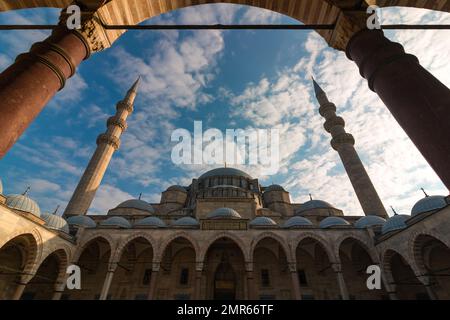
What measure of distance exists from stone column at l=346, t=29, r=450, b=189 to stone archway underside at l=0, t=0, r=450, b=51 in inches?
18.8

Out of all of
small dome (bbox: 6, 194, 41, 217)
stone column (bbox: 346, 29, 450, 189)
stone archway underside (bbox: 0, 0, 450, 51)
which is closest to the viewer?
stone column (bbox: 346, 29, 450, 189)

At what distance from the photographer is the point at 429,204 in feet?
A: 48.4

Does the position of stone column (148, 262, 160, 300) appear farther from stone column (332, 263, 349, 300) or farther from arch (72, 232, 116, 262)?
stone column (332, 263, 349, 300)

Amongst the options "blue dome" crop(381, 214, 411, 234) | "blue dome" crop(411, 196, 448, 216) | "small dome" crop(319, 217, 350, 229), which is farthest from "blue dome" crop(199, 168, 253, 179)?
"blue dome" crop(411, 196, 448, 216)

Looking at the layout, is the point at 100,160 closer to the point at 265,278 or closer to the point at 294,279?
the point at 265,278

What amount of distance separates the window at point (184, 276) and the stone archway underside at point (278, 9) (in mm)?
17647

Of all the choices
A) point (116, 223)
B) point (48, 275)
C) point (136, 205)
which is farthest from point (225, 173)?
point (48, 275)

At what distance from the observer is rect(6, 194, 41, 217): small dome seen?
13.9 meters

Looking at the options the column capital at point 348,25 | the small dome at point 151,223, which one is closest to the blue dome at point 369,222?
the small dome at point 151,223

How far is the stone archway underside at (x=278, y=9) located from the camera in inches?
160

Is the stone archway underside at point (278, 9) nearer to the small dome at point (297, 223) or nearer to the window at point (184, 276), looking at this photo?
the small dome at point (297, 223)

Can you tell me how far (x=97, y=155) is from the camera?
84.5 ft

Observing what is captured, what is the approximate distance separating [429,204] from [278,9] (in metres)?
16.8
